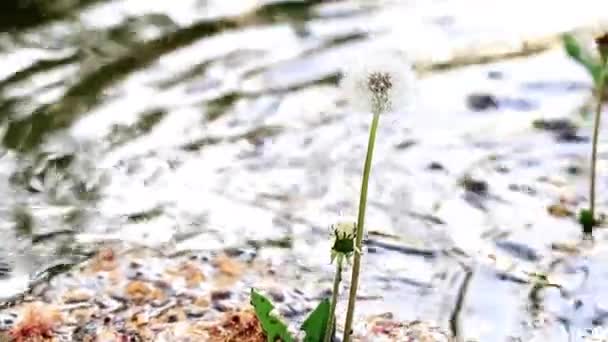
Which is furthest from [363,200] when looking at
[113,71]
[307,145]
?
[113,71]

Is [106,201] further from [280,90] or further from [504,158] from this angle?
[504,158]

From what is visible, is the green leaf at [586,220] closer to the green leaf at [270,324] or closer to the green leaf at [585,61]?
the green leaf at [585,61]

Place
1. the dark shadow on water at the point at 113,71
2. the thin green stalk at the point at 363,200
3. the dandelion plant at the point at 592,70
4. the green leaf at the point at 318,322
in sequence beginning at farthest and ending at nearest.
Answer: the dark shadow on water at the point at 113,71 → the dandelion plant at the point at 592,70 → the green leaf at the point at 318,322 → the thin green stalk at the point at 363,200

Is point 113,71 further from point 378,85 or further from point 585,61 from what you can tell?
point 378,85

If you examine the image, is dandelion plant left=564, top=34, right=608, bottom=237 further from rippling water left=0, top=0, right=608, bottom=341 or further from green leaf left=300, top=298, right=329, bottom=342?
green leaf left=300, top=298, right=329, bottom=342

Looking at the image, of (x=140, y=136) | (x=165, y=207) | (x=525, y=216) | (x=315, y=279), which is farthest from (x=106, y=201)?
(x=525, y=216)

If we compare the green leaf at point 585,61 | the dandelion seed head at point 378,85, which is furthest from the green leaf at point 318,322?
the green leaf at point 585,61

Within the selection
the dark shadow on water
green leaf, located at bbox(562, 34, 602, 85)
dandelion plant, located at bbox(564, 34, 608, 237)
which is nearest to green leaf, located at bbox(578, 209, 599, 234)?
dandelion plant, located at bbox(564, 34, 608, 237)
